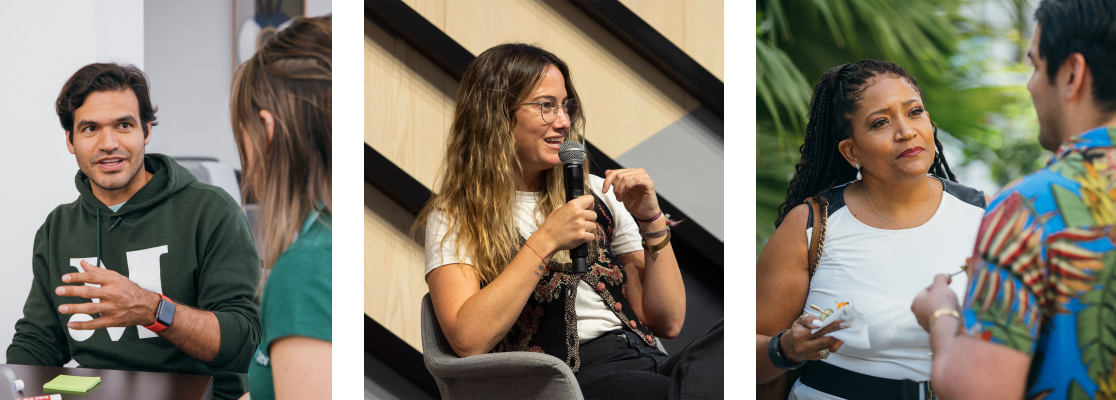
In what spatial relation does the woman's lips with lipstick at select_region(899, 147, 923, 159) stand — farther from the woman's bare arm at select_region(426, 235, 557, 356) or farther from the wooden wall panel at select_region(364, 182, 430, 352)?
the wooden wall panel at select_region(364, 182, 430, 352)

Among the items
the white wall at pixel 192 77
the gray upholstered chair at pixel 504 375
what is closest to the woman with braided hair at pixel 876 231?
the gray upholstered chair at pixel 504 375

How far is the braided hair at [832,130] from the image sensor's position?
2014mm

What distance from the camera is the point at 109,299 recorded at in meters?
2.03

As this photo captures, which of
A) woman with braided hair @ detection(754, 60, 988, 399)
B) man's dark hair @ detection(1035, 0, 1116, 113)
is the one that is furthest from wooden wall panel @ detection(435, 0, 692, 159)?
man's dark hair @ detection(1035, 0, 1116, 113)

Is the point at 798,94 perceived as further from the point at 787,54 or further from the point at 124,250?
the point at 124,250

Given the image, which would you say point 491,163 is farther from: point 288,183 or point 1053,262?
point 1053,262

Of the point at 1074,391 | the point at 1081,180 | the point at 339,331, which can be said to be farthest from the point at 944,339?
the point at 339,331

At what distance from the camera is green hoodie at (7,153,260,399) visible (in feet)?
6.59

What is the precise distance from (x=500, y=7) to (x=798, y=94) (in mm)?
988

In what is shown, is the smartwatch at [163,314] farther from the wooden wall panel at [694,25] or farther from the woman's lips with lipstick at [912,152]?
the woman's lips with lipstick at [912,152]

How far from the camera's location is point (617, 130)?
228 cm

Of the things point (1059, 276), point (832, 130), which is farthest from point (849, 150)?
point (1059, 276)

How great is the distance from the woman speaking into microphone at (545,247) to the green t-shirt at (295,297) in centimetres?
29

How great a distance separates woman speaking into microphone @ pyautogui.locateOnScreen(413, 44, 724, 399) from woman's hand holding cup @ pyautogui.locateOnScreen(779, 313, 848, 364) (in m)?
0.26
